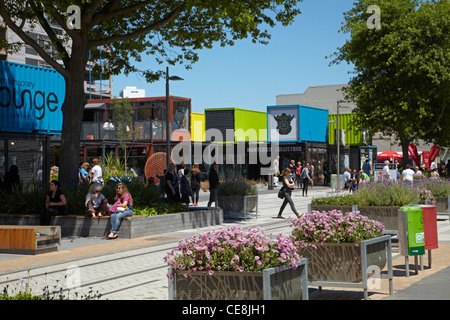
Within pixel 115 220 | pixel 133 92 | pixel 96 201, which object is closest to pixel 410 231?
pixel 115 220

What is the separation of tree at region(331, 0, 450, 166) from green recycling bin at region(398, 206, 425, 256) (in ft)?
90.4

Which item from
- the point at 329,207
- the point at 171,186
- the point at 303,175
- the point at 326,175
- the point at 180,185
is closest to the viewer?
the point at 329,207

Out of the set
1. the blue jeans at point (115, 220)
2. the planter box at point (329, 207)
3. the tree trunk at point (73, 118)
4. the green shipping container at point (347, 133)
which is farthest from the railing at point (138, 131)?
the planter box at point (329, 207)

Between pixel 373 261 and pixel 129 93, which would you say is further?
pixel 129 93

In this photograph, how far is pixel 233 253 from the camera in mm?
5965

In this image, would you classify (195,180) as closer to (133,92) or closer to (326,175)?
(326,175)

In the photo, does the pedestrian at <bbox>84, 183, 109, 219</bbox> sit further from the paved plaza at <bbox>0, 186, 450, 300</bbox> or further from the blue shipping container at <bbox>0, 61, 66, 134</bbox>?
the blue shipping container at <bbox>0, 61, 66, 134</bbox>

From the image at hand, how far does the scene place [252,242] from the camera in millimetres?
6078

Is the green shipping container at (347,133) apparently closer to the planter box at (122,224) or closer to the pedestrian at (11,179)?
the pedestrian at (11,179)

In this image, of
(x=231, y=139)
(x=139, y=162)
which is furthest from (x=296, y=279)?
(x=231, y=139)

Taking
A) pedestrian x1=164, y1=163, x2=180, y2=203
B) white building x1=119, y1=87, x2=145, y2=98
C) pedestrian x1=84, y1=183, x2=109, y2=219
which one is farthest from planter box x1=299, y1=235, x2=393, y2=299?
white building x1=119, y1=87, x2=145, y2=98

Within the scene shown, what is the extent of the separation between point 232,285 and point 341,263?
2.24 meters
